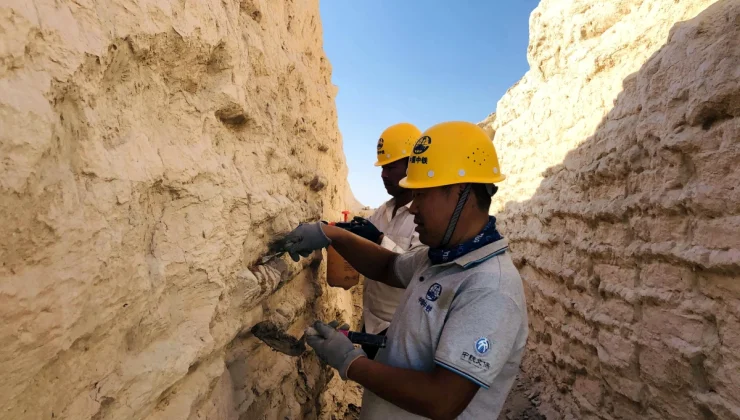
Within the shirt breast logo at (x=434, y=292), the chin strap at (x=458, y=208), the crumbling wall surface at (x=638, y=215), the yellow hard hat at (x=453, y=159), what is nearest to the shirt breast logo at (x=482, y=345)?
the shirt breast logo at (x=434, y=292)

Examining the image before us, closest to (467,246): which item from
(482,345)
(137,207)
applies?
(482,345)

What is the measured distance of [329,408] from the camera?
12.7 ft

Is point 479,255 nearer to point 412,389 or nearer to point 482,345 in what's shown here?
point 482,345

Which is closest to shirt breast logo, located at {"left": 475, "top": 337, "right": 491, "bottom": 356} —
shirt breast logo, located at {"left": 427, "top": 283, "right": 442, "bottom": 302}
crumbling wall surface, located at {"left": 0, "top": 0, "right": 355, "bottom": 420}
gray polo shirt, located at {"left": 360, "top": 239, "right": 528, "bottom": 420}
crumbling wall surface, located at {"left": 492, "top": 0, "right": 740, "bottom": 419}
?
gray polo shirt, located at {"left": 360, "top": 239, "right": 528, "bottom": 420}

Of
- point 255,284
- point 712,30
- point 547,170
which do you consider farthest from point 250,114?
point 547,170

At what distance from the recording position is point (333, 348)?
1908 millimetres

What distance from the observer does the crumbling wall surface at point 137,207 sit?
94 centimetres

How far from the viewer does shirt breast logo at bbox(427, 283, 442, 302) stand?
67.0 inches

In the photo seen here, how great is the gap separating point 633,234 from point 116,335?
2833 millimetres

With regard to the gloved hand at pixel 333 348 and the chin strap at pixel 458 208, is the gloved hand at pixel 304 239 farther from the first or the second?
the chin strap at pixel 458 208

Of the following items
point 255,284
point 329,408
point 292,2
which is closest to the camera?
point 255,284

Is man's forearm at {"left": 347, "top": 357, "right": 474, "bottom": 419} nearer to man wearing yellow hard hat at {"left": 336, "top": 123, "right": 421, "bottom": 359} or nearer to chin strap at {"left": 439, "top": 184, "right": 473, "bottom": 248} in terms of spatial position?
chin strap at {"left": 439, "top": 184, "right": 473, "bottom": 248}

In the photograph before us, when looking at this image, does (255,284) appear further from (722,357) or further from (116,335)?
(722,357)

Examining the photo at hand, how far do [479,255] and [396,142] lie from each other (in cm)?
160
